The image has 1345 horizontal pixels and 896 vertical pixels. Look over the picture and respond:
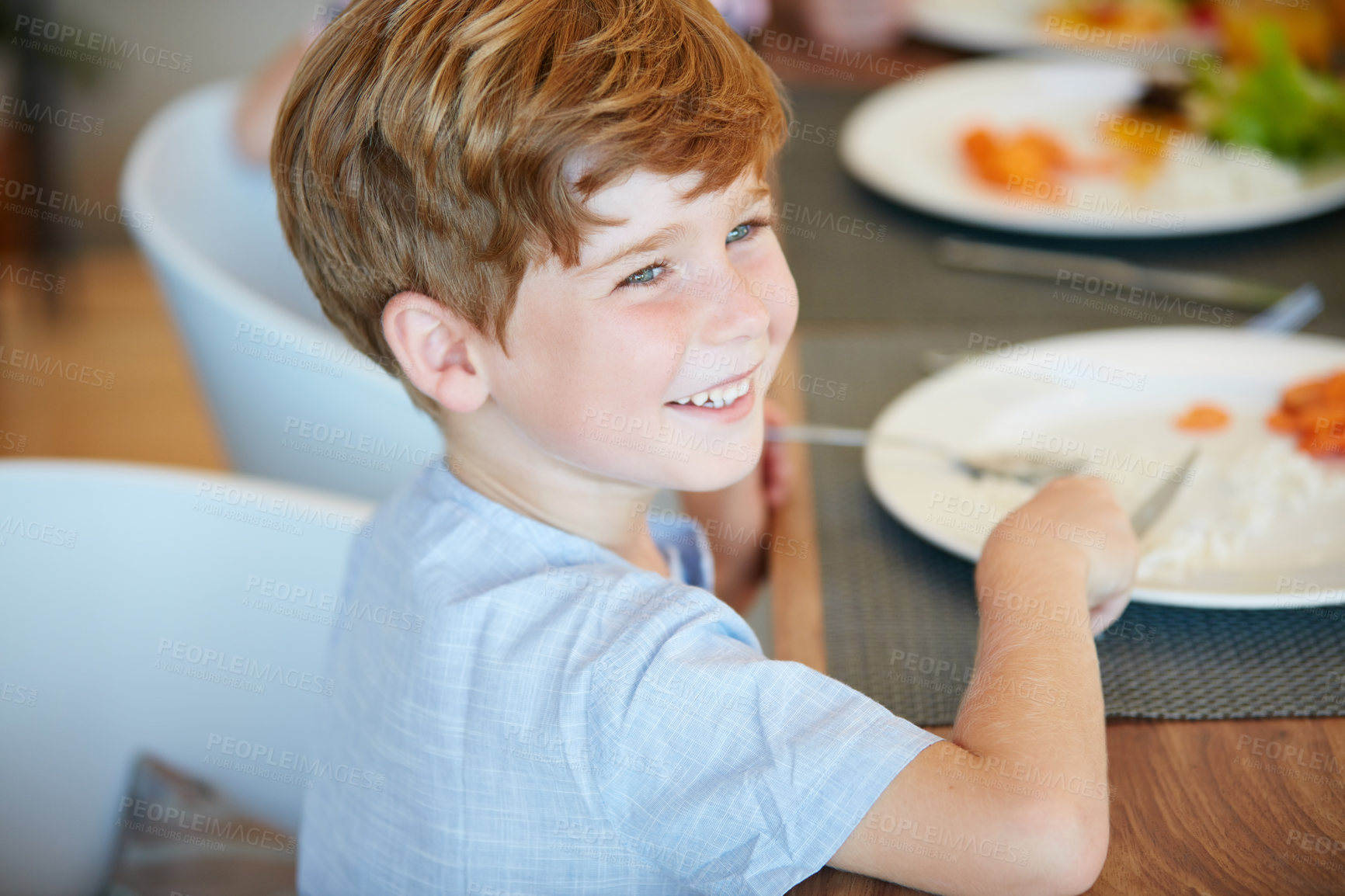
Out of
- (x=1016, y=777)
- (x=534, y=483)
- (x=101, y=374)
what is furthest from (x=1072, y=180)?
(x=101, y=374)

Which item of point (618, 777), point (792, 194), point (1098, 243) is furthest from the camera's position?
point (792, 194)

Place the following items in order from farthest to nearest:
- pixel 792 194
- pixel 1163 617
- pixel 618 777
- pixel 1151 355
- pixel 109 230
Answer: pixel 109 230, pixel 792 194, pixel 1151 355, pixel 1163 617, pixel 618 777

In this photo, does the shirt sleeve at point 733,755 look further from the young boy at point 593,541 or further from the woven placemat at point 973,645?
the woven placemat at point 973,645

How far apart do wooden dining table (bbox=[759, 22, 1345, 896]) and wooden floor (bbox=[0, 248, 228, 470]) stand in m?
1.61

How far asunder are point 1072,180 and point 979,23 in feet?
1.95

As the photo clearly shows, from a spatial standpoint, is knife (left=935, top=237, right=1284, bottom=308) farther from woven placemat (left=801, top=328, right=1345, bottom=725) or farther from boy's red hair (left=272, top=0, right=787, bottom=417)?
boy's red hair (left=272, top=0, right=787, bottom=417)

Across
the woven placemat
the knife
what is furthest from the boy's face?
the knife

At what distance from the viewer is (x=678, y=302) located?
734 mm

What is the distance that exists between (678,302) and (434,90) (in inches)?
7.2

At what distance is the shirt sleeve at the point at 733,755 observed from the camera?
24.4 inches

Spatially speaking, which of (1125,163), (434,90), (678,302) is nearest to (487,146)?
(434,90)

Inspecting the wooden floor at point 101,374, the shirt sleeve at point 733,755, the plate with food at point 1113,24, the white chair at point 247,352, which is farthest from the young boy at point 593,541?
the wooden floor at point 101,374

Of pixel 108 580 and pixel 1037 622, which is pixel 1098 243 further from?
pixel 108 580

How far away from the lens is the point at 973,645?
2.63 feet
